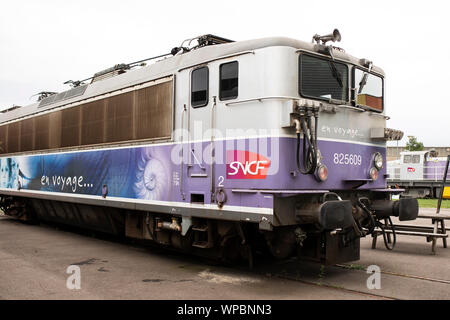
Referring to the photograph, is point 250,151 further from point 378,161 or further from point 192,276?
point 378,161

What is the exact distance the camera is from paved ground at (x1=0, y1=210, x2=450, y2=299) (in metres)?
5.91

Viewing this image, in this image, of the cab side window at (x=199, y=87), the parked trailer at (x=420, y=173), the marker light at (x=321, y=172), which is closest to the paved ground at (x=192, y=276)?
the marker light at (x=321, y=172)

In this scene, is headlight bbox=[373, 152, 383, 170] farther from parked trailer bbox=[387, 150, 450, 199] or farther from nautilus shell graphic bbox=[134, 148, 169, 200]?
parked trailer bbox=[387, 150, 450, 199]

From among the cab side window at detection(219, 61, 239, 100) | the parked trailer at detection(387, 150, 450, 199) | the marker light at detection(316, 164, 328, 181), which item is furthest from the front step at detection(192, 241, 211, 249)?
the parked trailer at detection(387, 150, 450, 199)

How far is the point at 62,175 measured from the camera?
10.9 meters

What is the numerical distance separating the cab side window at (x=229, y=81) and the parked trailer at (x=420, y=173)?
2502 centimetres

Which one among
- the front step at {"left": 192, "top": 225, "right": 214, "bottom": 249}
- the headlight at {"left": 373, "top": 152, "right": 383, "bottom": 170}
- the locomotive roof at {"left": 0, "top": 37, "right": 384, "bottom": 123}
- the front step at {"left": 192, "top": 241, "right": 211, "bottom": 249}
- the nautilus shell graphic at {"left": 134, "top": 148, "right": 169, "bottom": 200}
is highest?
the locomotive roof at {"left": 0, "top": 37, "right": 384, "bottom": 123}

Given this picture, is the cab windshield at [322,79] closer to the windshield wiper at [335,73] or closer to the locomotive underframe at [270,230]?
the windshield wiper at [335,73]

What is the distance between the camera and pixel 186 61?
296 inches

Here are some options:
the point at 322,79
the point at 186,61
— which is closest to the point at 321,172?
the point at 322,79

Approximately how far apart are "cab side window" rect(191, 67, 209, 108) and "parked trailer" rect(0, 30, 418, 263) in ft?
0.06

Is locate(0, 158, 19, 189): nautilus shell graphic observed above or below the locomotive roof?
below

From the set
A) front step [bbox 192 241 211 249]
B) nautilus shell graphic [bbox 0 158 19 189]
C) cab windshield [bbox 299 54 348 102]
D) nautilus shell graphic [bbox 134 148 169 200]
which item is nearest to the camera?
cab windshield [bbox 299 54 348 102]

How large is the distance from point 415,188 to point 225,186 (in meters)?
27.5
